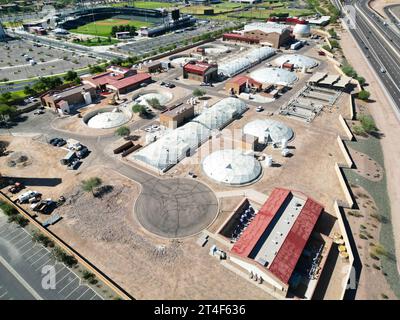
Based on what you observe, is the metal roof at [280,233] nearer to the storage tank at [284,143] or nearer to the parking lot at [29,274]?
the storage tank at [284,143]

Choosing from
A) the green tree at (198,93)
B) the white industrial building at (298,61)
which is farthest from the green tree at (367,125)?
the green tree at (198,93)

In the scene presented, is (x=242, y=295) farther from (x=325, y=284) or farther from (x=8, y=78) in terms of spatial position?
(x=8, y=78)

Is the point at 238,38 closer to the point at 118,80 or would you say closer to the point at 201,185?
the point at 118,80

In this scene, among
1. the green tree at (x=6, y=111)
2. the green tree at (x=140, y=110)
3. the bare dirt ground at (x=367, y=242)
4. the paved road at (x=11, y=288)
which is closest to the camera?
the paved road at (x=11, y=288)

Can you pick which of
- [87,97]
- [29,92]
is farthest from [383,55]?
[29,92]

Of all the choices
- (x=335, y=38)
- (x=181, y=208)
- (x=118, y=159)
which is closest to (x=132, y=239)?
(x=181, y=208)

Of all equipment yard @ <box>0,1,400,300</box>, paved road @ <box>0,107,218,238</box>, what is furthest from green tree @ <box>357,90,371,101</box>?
paved road @ <box>0,107,218,238</box>
